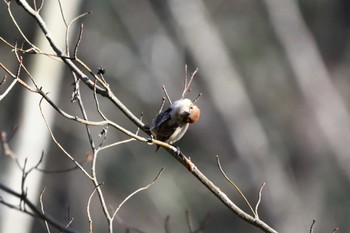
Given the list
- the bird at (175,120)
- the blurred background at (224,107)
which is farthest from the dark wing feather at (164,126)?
the blurred background at (224,107)

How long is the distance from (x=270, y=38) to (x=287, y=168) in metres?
2.50

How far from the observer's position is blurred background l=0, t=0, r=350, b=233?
11.6m

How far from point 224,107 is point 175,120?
342 inches

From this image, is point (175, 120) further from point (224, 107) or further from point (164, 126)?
point (224, 107)

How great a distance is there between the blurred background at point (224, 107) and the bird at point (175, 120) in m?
8.20

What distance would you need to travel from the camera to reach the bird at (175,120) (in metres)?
2.70

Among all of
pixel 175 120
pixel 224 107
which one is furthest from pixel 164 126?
pixel 224 107

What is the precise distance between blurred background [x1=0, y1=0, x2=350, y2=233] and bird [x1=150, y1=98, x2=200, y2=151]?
8202 millimetres

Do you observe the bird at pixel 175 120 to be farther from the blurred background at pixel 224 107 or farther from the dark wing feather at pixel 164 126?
the blurred background at pixel 224 107

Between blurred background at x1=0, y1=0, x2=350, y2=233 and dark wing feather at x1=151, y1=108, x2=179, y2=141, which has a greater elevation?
blurred background at x1=0, y1=0, x2=350, y2=233

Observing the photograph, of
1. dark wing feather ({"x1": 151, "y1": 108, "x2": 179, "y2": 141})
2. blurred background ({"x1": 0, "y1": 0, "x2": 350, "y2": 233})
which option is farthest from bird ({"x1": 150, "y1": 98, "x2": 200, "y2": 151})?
blurred background ({"x1": 0, "y1": 0, "x2": 350, "y2": 233})

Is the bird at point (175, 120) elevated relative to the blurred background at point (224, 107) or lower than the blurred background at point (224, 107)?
lower

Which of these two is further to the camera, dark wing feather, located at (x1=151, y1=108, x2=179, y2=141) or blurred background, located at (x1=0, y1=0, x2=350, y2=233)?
blurred background, located at (x1=0, y1=0, x2=350, y2=233)

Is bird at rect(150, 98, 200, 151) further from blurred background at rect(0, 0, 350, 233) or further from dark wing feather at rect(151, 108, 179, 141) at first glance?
blurred background at rect(0, 0, 350, 233)
